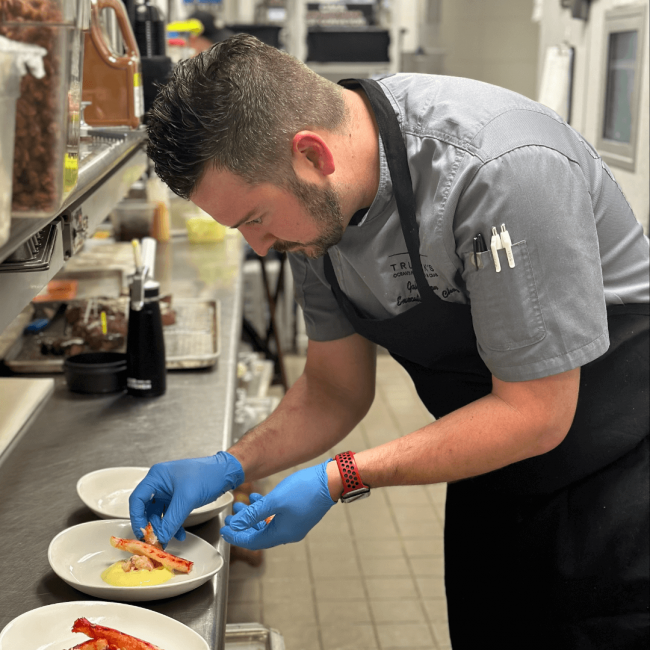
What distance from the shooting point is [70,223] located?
1.51 metres

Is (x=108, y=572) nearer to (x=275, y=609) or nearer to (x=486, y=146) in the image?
(x=486, y=146)

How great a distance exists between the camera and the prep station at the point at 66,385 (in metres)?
0.84

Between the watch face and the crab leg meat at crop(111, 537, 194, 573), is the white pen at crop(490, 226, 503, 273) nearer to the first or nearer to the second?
the watch face

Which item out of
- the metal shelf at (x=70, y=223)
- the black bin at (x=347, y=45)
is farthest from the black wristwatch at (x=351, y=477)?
the black bin at (x=347, y=45)

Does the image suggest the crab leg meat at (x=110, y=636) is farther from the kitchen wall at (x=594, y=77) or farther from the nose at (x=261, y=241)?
the kitchen wall at (x=594, y=77)

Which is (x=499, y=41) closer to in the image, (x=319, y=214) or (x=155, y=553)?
(x=319, y=214)

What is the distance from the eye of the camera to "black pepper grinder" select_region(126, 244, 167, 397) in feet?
6.36

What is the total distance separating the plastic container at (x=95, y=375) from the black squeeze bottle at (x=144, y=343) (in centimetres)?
4

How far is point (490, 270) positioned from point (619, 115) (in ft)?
9.38

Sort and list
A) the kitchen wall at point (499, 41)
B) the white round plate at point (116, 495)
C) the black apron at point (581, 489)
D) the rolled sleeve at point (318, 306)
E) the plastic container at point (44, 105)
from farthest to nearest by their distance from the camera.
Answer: the kitchen wall at point (499, 41), the rolled sleeve at point (318, 306), the black apron at point (581, 489), the white round plate at point (116, 495), the plastic container at point (44, 105)

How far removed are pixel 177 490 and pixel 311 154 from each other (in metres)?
0.62

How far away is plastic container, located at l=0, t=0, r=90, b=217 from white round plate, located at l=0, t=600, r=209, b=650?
57cm

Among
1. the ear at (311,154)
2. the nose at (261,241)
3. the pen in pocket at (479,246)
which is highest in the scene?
the ear at (311,154)

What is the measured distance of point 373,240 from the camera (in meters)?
1.41
